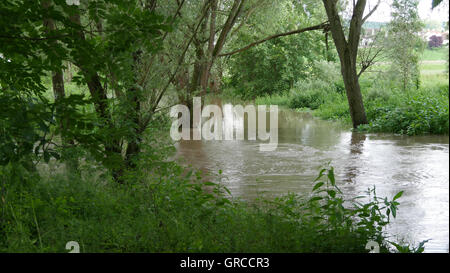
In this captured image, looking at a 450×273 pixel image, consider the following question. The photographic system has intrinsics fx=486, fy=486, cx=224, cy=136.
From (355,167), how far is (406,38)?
1031 centimetres

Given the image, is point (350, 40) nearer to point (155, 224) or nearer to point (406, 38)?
point (406, 38)

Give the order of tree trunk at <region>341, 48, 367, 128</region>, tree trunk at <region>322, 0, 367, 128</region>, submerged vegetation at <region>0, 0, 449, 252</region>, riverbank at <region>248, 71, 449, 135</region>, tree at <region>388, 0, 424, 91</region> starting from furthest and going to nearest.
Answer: tree at <region>388, 0, 424, 91</region> → tree trunk at <region>341, 48, 367, 128</region> → tree trunk at <region>322, 0, 367, 128</region> → riverbank at <region>248, 71, 449, 135</region> → submerged vegetation at <region>0, 0, 449, 252</region>

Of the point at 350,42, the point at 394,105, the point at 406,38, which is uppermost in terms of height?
the point at 406,38

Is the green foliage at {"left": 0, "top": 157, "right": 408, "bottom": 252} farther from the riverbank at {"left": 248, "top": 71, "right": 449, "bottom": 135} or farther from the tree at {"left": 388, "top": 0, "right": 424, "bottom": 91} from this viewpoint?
the tree at {"left": 388, "top": 0, "right": 424, "bottom": 91}

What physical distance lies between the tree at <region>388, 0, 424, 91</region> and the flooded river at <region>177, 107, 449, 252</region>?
521cm

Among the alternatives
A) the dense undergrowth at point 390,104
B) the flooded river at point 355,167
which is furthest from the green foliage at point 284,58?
the flooded river at point 355,167

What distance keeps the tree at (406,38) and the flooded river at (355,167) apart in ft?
17.1

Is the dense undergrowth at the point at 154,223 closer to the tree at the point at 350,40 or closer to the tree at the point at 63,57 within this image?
the tree at the point at 63,57

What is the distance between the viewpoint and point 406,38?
17375 mm

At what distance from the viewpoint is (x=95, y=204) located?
4.28 meters

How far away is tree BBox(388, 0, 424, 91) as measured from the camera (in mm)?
17250

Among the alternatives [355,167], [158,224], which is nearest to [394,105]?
[355,167]

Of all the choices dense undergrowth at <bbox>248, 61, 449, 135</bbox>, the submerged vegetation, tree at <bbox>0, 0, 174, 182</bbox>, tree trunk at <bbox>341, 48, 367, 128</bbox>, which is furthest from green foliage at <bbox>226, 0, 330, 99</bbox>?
tree at <bbox>0, 0, 174, 182</bbox>

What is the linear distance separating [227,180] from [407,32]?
40.7 ft
